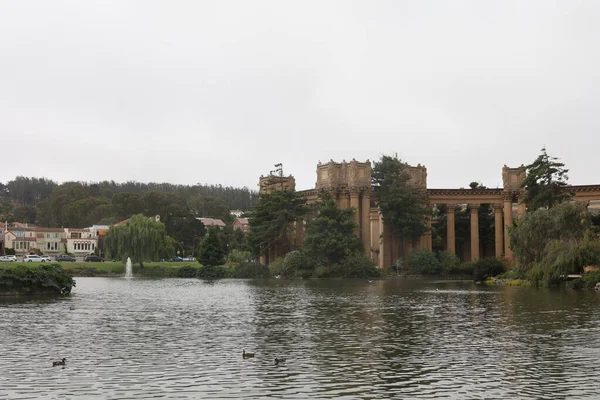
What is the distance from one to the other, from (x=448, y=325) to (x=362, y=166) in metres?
51.9

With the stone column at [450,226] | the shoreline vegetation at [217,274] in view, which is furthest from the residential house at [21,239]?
the stone column at [450,226]

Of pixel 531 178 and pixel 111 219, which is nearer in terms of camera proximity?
pixel 531 178

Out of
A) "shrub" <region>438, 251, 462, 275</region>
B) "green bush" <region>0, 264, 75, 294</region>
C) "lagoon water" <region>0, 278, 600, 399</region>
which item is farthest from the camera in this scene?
"shrub" <region>438, 251, 462, 275</region>

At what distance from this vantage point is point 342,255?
6981cm

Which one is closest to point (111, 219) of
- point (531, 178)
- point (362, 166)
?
point (362, 166)

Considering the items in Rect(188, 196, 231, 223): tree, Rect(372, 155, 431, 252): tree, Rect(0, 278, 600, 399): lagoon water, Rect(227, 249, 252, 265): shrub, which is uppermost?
Rect(188, 196, 231, 223): tree

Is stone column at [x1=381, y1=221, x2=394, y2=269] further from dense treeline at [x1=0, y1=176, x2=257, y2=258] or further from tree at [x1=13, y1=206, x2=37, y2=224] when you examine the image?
tree at [x1=13, y1=206, x2=37, y2=224]

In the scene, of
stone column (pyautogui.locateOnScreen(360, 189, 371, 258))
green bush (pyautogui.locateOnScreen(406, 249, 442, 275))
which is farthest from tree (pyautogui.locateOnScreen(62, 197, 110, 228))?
green bush (pyautogui.locateOnScreen(406, 249, 442, 275))

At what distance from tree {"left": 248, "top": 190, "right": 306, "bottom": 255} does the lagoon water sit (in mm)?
42865

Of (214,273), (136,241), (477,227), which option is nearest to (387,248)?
(477,227)

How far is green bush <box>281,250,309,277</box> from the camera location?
2753 inches

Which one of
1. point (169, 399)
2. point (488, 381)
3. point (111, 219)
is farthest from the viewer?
point (111, 219)

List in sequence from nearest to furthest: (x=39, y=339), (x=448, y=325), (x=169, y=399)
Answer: (x=169, y=399)
(x=39, y=339)
(x=448, y=325)

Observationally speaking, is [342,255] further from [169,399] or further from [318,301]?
[169,399]
